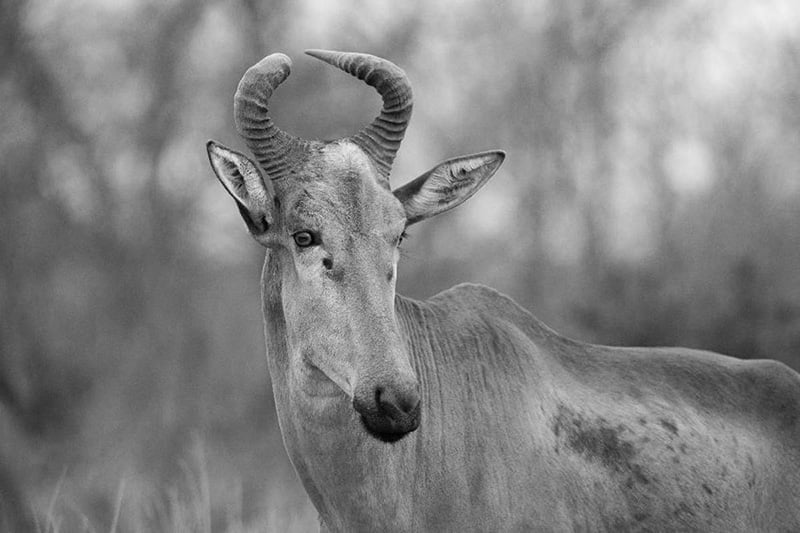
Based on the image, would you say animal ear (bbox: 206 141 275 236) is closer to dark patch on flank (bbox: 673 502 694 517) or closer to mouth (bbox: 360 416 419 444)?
mouth (bbox: 360 416 419 444)

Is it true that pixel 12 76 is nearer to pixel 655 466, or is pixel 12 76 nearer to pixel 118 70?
pixel 118 70

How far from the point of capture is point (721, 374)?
28.7 ft

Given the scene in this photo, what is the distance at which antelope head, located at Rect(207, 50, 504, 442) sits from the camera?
6.91m

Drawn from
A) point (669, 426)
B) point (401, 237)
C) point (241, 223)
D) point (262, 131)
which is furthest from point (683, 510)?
point (241, 223)

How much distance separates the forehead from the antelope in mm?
13

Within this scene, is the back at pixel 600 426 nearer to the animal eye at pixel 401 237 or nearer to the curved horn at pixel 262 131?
the animal eye at pixel 401 237

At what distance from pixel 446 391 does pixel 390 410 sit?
143cm

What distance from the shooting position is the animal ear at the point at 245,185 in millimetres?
7645

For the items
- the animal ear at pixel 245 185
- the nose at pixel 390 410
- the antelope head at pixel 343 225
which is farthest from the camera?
the animal ear at pixel 245 185

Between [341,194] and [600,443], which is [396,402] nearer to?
[341,194]

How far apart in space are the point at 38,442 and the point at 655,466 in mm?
13912

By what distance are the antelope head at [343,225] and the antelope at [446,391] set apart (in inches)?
0.5

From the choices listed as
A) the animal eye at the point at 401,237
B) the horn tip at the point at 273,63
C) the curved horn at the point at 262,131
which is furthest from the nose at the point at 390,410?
the horn tip at the point at 273,63

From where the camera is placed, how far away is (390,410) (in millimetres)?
6625
